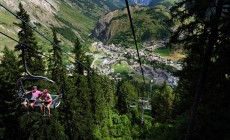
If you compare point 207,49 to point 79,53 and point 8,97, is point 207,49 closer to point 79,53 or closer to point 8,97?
point 8,97

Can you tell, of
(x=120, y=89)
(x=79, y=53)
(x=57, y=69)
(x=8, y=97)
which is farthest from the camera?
(x=120, y=89)

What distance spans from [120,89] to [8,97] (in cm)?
4142

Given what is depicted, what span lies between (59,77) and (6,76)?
6392mm

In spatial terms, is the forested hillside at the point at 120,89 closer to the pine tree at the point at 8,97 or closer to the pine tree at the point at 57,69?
the pine tree at the point at 8,97

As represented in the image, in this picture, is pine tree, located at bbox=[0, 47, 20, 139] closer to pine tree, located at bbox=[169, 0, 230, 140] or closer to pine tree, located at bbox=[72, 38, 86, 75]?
pine tree, located at bbox=[72, 38, 86, 75]

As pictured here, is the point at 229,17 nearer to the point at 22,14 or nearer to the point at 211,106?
the point at 211,106

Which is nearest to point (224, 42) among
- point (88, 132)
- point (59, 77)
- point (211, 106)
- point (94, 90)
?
point (211, 106)

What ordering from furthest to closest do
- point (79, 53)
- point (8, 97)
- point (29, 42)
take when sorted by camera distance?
point (79, 53), point (8, 97), point (29, 42)

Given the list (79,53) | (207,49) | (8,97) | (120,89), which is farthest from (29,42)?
(120,89)

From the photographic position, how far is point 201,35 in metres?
14.6

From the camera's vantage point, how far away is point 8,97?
33.2 m

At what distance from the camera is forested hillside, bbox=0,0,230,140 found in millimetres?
14719

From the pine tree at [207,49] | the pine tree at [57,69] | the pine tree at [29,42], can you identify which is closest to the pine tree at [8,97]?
the pine tree at [29,42]

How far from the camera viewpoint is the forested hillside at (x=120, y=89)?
579 inches
